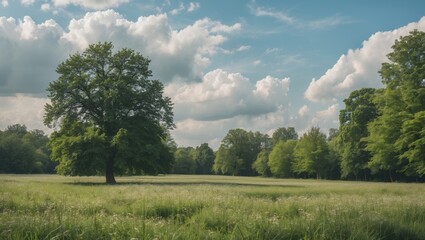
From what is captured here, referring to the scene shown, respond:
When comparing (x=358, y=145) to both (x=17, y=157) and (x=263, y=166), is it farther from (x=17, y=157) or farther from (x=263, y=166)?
(x=17, y=157)

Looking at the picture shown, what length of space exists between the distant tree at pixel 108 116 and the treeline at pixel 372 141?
26308 millimetres

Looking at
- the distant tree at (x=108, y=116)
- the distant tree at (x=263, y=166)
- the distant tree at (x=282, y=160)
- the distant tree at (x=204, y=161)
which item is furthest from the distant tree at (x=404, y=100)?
the distant tree at (x=204, y=161)

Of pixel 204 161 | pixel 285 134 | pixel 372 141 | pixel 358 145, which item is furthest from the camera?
pixel 204 161

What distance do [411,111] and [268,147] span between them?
103 metres

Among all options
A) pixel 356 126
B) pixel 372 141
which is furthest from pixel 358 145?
pixel 372 141

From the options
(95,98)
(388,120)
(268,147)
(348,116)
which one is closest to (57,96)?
(95,98)

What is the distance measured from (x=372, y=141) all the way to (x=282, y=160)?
56849 millimetres

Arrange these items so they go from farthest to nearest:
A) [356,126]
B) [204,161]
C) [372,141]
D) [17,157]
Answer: [204,161] → [17,157] → [356,126] → [372,141]

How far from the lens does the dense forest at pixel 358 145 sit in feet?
155

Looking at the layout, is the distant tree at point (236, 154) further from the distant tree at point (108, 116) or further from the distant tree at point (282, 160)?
the distant tree at point (108, 116)

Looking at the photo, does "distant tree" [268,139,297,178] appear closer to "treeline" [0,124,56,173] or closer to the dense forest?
the dense forest

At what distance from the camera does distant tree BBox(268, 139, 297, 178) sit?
113812mm

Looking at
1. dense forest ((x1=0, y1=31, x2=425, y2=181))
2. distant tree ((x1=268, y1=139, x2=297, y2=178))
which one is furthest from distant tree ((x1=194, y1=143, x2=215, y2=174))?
distant tree ((x1=268, y1=139, x2=297, y2=178))

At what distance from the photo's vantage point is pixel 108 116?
43188 mm
